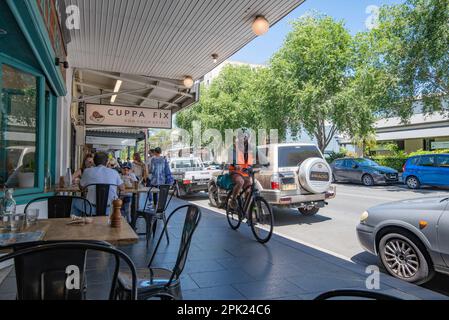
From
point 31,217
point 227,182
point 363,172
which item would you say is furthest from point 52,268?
point 363,172

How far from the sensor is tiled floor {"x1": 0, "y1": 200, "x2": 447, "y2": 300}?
3869mm

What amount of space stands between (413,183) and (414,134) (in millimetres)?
16334

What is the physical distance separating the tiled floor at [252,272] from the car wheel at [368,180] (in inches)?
532

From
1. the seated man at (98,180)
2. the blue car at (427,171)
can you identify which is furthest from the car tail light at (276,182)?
the blue car at (427,171)

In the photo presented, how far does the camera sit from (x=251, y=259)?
5.15m

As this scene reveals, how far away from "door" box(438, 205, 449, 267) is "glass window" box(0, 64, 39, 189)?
5.31m

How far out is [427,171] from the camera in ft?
50.9

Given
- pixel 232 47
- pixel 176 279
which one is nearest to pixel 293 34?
pixel 232 47

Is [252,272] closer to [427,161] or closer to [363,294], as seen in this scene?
[363,294]

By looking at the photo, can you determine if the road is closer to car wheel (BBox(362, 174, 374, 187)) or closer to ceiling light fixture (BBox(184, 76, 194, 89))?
ceiling light fixture (BBox(184, 76, 194, 89))

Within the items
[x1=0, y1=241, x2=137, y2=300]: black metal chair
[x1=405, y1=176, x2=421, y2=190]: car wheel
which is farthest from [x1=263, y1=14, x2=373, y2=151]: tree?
[x1=0, y1=241, x2=137, y2=300]: black metal chair

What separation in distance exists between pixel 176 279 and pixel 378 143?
3577cm

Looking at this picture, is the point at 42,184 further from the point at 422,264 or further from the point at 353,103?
the point at 353,103
